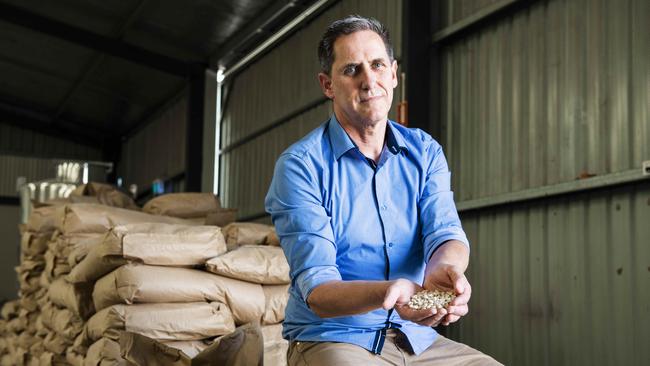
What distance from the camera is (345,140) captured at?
191 centimetres

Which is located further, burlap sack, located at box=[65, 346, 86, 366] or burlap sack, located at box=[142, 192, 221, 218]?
burlap sack, located at box=[142, 192, 221, 218]

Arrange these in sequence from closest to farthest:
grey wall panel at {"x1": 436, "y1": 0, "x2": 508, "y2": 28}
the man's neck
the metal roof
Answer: the man's neck, grey wall panel at {"x1": 436, "y1": 0, "x2": 508, "y2": 28}, the metal roof

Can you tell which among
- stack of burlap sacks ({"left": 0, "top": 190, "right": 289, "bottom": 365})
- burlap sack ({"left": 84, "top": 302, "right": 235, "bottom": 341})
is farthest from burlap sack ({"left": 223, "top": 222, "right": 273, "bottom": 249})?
burlap sack ({"left": 84, "top": 302, "right": 235, "bottom": 341})

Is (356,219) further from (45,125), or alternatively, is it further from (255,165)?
(45,125)

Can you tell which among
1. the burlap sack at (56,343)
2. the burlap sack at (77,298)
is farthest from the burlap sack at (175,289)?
the burlap sack at (56,343)

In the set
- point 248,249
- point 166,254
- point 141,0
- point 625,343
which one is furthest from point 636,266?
point 141,0

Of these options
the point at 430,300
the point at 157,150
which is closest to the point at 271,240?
the point at 430,300

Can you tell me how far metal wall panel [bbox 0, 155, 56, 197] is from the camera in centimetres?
1477

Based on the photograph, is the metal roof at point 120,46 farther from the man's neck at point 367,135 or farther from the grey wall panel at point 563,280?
the man's neck at point 367,135

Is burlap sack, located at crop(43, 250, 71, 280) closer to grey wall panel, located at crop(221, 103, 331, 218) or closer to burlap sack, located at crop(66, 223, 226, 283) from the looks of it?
burlap sack, located at crop(66, 223, 226, 283)

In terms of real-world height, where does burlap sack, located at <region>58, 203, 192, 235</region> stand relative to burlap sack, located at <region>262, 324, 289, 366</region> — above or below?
above

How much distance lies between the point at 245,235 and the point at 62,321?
124 centimetres

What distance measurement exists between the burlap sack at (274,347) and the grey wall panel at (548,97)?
1.86 meters

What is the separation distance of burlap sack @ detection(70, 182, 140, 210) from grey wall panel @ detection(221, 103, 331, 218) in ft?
6.28
